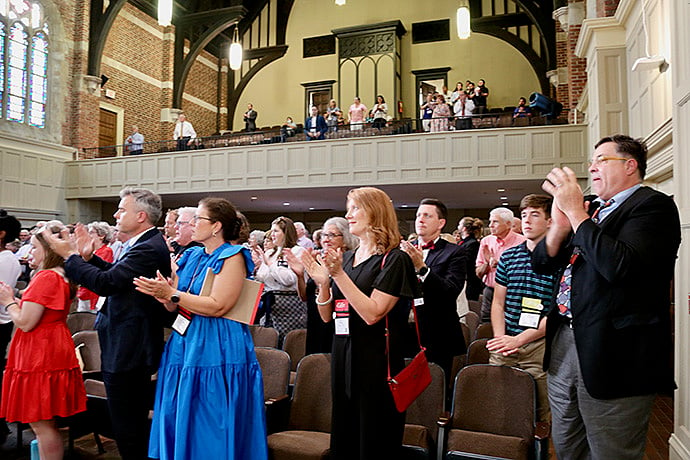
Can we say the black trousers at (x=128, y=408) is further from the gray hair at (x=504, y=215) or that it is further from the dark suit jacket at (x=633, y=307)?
the gray hair at (x=504, y=215)

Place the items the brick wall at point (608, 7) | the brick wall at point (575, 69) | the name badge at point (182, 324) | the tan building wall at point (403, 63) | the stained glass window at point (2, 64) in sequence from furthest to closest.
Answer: the tan building wall at point (403, 63) < the stained glass window at point (2, 64) < the brick wall at point (575, 69) < the brick wall at point (608, 7) < the name badge at point (182, 324)

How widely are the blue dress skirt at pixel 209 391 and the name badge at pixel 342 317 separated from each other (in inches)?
21.3

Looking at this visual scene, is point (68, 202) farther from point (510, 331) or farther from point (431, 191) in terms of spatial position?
point (510, 331)

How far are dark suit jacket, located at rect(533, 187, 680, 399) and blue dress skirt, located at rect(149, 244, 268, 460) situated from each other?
1.49 m

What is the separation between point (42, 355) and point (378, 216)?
208cm

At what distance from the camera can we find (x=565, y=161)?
10.5 metres

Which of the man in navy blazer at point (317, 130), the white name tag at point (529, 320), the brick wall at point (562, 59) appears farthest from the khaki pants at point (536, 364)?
the brick wall at point (562, 59)

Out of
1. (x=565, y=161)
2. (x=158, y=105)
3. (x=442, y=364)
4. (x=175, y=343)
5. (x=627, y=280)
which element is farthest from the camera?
(x=158, y=105)

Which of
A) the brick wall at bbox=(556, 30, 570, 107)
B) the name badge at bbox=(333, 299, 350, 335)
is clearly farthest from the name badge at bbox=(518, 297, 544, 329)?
the brick wall at bbox=(556, 30, 570, 107)

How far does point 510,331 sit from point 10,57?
47.7 ft

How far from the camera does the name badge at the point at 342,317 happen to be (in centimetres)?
225

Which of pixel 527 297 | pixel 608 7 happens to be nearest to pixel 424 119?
pixel 608 7

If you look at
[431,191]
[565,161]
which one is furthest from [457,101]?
[565,161]

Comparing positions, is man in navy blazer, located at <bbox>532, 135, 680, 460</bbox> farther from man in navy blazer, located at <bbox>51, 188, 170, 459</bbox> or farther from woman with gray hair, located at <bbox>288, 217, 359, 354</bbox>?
man in navy blazer, located at <bbox>51, 188, 170, 459</bbox>
